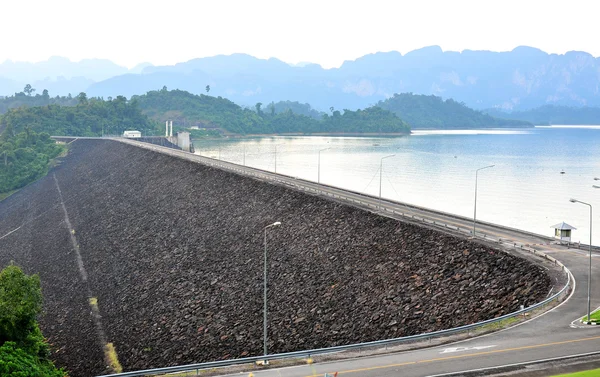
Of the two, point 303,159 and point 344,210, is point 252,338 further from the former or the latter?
point 303,159

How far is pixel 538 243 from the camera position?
146 ft

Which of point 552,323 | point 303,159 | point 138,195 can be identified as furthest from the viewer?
point 303,159

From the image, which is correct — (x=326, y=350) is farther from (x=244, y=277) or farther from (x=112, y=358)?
(x=244, y=277)

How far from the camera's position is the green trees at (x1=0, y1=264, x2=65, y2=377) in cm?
3073

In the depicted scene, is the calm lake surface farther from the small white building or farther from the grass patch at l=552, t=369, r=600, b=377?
the grass patch at l=552, t=369, r=600, b=377

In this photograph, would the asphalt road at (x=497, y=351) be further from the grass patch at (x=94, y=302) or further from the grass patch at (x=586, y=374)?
the grass patch at (x=94, y=302)

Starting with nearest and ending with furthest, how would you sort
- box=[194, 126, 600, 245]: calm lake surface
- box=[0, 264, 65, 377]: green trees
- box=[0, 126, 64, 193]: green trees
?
1. box=[0, 264, 65, 377]: green trees
2. box=[194, 126, 600, 245]: calm lake surface
3. box=[0, 126, 64, 193]: green trees

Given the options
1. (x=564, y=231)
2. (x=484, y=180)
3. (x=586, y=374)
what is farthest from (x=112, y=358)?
(x=484, y=180)

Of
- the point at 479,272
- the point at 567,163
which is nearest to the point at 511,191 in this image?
the point at 567,163

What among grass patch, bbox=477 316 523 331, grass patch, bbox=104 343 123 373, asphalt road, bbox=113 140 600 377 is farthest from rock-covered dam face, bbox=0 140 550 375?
asphalt road, bbox=113 140 600 377

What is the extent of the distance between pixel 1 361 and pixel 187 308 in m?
21.5

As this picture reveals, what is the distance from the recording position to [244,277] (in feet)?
162

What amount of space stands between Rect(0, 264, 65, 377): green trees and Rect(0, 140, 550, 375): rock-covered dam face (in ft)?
21.8

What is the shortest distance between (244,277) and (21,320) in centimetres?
1901
